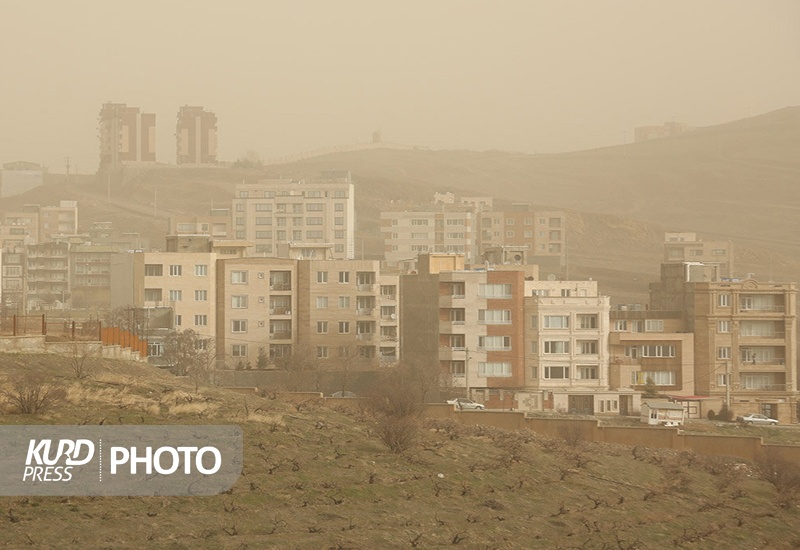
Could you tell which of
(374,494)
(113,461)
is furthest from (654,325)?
(113,461)

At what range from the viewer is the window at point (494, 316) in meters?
57.8

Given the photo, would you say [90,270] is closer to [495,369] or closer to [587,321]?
[495,369]

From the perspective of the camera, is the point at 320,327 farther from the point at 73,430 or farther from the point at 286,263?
the point at 73,430

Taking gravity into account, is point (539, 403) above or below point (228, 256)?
below

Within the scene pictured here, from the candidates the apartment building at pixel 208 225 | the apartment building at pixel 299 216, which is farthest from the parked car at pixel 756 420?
the apartment building at pixel 208 225

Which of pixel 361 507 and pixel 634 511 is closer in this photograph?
pixel 361 507

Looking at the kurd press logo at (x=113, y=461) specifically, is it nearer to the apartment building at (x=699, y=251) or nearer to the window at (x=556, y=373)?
the window at (x=556, y=373)

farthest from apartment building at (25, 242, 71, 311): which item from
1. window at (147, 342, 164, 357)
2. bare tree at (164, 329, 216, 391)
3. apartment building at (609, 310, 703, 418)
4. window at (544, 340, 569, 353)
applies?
apartment building at (609, 310, 703, 418)

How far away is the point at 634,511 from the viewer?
25.0m

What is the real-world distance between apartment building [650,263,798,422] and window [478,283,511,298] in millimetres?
8301

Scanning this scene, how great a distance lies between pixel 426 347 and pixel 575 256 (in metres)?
99.9

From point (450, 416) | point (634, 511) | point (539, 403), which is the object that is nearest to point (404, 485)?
point (634, 511)

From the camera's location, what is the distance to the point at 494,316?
57938mm

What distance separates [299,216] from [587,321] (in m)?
55.8
